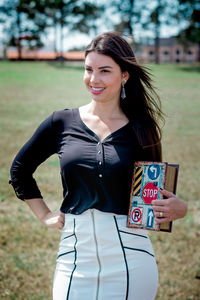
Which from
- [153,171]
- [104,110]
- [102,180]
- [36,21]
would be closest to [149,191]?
[153,171]

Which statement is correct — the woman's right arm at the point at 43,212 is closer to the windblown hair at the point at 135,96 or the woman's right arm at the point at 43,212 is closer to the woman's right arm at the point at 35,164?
the woman's right arm at the point at 35,164

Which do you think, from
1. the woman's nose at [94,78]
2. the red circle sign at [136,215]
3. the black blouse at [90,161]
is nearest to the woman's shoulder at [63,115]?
the black blouse at [90,161]

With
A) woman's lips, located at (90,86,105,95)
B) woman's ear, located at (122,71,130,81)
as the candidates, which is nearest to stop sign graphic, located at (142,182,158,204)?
woman's lips, located at (90,86,105,95)

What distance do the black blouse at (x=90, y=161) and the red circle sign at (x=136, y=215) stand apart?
2.7 inches

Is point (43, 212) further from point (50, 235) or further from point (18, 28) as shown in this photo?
point (18, 28)

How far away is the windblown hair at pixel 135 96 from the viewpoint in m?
2.15

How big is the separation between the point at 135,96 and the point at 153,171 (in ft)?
2.04

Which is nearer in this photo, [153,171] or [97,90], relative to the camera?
[153,171]

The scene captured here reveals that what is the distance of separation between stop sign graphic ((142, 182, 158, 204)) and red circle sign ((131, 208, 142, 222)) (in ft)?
0.22

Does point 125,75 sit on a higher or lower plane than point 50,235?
higher

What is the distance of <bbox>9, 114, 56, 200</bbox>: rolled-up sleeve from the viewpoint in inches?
89.4

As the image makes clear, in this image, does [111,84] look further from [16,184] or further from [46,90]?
[46,90]

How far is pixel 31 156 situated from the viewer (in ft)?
7.68

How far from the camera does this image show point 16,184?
238 centimetres
